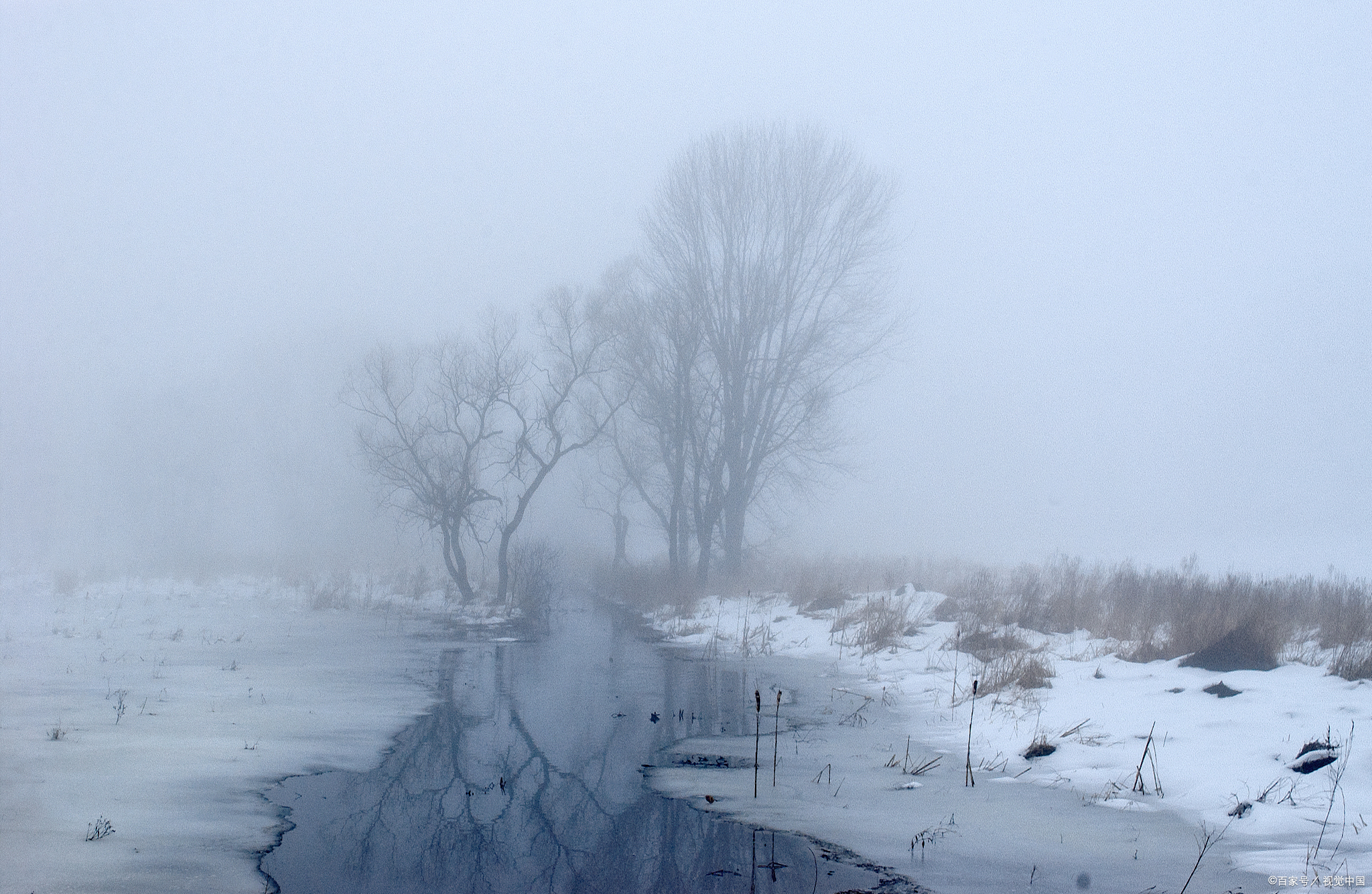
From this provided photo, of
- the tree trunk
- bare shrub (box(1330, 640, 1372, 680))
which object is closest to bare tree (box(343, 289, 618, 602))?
the tree trunk

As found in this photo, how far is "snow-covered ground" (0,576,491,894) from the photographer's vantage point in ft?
14.6

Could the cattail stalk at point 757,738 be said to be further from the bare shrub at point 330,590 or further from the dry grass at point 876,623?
the bare shrub at point 330,590

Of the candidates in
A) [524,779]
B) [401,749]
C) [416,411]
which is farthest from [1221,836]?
[416,411]

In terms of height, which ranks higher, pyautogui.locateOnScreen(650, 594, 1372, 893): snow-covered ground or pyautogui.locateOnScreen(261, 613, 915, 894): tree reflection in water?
pyautogui.locateOnScreen(650, 594, 1372, 893): snow-covered ground

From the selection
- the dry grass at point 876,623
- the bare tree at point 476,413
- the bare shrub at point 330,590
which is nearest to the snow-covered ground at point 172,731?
the bare shrub at point 330,590

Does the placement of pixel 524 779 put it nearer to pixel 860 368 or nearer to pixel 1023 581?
pixel 1023 581

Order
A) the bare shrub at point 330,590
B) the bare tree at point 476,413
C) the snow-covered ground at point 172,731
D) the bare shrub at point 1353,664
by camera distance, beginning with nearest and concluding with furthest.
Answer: the snow-covered ground at point 172,731 < the bare shrub at point 1353,664 < the bare shrub at point 330,590 < the bare tree at point 476,413

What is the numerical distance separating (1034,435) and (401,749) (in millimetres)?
74463

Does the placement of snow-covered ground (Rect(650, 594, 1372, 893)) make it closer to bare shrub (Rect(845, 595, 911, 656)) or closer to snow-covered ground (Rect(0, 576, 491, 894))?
bare shrub (Rect(845, 595, 911, 656))

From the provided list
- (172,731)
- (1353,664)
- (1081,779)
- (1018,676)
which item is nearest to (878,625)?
(1018,676)

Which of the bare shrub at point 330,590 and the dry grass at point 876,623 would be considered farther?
the bare shrub at point 330,590

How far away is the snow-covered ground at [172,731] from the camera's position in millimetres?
4438

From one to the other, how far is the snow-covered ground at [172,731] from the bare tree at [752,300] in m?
10.4

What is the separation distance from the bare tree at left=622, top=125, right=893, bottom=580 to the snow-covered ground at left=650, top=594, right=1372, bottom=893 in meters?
14.3
